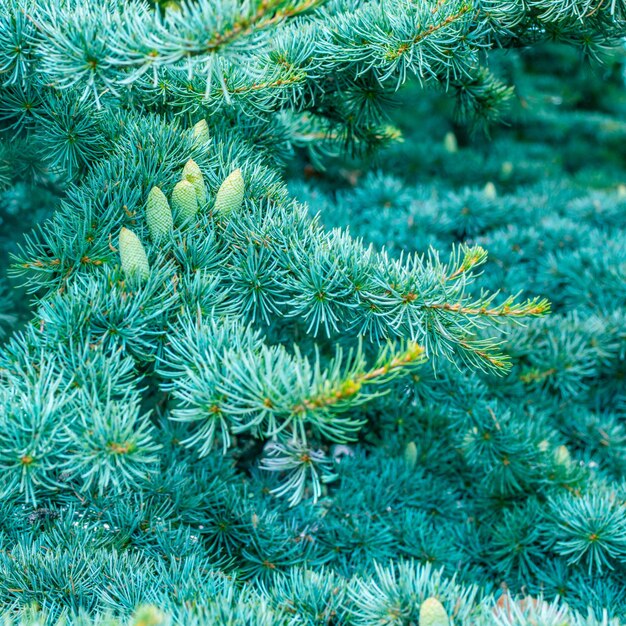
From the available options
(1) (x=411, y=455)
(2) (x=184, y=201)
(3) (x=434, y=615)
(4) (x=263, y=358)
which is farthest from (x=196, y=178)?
(1) (x=411, y=455)

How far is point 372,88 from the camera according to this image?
80cm

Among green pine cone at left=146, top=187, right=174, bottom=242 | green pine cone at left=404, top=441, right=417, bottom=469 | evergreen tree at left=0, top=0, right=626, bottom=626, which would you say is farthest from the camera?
green pine cone at left=404, top=441, right=417, bottom=469

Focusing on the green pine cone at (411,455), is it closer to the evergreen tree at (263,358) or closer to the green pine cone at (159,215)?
the evergreen tree at (263,358)

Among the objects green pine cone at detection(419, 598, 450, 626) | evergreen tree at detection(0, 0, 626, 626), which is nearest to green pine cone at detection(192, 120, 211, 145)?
evergreen tree at detection(0, 0, 626, 626)

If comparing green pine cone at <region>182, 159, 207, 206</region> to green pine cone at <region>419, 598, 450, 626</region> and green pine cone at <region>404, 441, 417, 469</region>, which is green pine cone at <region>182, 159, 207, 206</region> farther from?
green pine cone at <region>404, 441, 417, 469</region>

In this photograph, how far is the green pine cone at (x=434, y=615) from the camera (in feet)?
1.59

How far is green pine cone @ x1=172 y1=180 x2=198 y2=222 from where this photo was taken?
579mm

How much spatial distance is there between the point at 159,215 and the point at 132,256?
6 cm

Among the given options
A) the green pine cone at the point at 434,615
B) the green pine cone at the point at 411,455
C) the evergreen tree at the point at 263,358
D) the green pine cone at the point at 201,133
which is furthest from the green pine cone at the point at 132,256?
the green pine cone at the point at 411,455

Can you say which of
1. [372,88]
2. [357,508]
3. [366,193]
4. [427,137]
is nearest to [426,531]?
[357,508]

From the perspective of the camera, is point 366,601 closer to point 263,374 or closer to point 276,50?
point 263,374

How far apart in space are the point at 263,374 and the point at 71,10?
0.35 metres

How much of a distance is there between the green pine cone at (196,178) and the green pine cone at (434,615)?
1.22 ft

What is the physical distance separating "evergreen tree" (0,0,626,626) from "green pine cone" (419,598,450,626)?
2 cm
